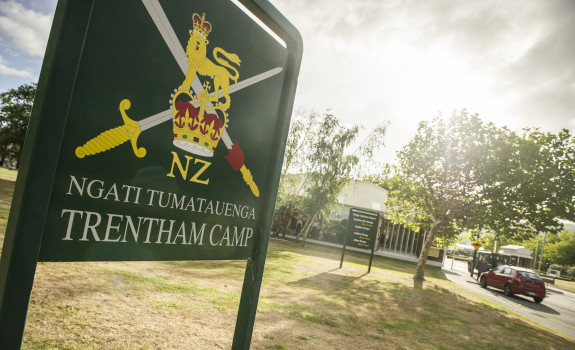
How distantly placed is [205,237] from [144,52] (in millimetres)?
971

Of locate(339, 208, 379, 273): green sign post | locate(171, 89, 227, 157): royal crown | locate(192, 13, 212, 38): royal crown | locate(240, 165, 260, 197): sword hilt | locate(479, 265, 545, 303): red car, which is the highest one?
locate(192, 13, 212, 38): royal crown

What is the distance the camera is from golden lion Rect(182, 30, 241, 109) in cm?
150

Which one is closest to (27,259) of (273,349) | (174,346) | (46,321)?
(174,346)

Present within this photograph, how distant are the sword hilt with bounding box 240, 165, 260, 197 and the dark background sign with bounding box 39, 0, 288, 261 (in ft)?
0.10

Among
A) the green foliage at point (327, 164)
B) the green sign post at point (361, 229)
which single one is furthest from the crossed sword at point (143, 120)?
the green foliage at point (327, 164)

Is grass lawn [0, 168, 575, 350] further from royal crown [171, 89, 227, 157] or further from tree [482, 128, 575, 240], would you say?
tree [482, 128, 575, 240]

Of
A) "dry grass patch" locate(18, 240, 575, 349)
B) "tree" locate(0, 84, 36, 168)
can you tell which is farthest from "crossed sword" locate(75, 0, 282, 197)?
"tree" locate(0, 84, 36, 168)

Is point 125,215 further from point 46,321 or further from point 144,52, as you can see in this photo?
point 46,321

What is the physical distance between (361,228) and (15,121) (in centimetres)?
3332

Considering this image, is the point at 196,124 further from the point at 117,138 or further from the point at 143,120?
the point at 117,138

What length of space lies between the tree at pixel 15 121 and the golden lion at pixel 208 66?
3179 cm

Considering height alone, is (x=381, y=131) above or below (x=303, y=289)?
above

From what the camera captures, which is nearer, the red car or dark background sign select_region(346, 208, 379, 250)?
dark background sign select_region(346, 208, 379, 250)

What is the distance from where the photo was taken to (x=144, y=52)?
1352 millimetres
